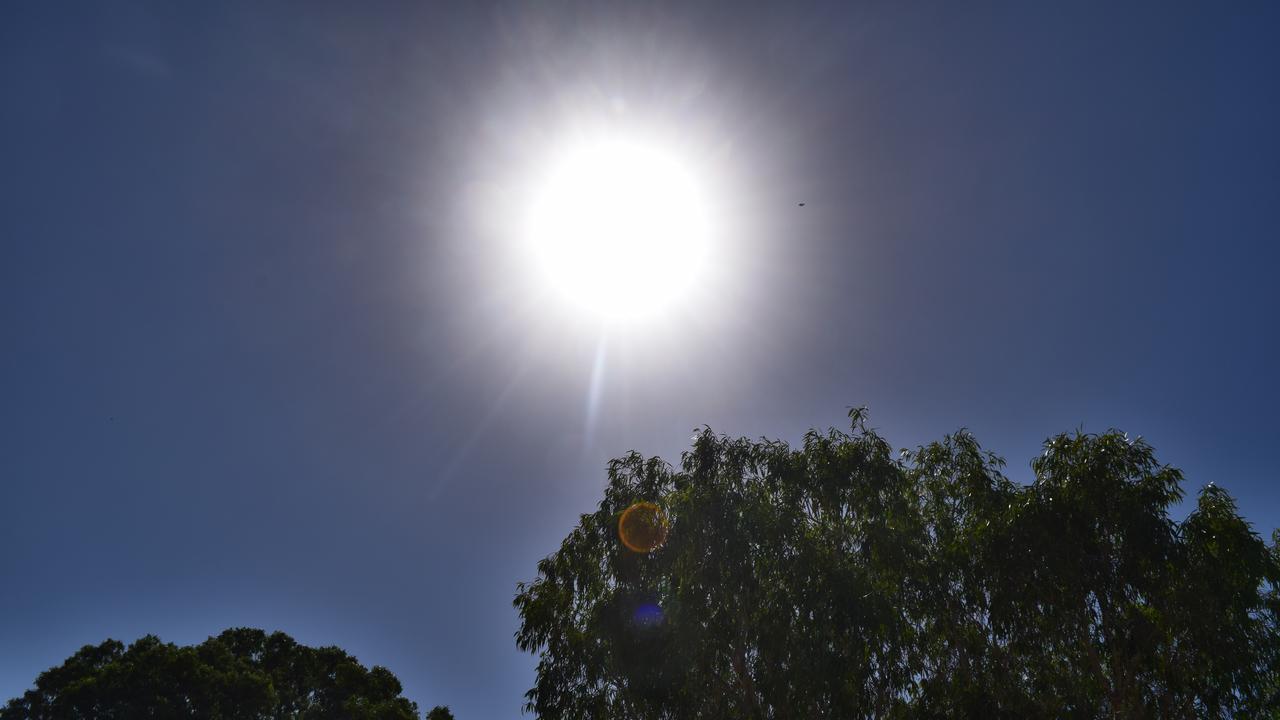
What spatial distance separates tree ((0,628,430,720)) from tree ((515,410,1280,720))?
21779 millimetres

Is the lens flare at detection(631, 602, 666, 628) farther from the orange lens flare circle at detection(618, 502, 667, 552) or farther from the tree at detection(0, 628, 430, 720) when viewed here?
the tree at detection(0, 628, 430, 720)

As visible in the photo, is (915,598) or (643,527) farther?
(643,527)

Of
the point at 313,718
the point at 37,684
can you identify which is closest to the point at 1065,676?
the point at 313,718

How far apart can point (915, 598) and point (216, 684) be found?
34.5 metres

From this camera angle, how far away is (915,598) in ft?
64.1

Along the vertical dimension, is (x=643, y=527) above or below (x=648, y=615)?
above

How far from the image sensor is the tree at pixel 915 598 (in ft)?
51.4

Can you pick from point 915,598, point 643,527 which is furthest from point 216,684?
point 915,598

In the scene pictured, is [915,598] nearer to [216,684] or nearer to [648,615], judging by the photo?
[648,615]

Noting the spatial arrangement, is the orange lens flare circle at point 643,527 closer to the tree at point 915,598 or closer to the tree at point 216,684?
the tree at point 915,598

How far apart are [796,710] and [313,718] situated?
31887 millimetres

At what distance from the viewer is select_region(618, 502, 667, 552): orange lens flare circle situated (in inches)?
841

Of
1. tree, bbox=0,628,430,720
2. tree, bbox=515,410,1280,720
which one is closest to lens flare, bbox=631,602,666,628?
tree, bbox=515,410,1280,720

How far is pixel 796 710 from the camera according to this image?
690 inches
